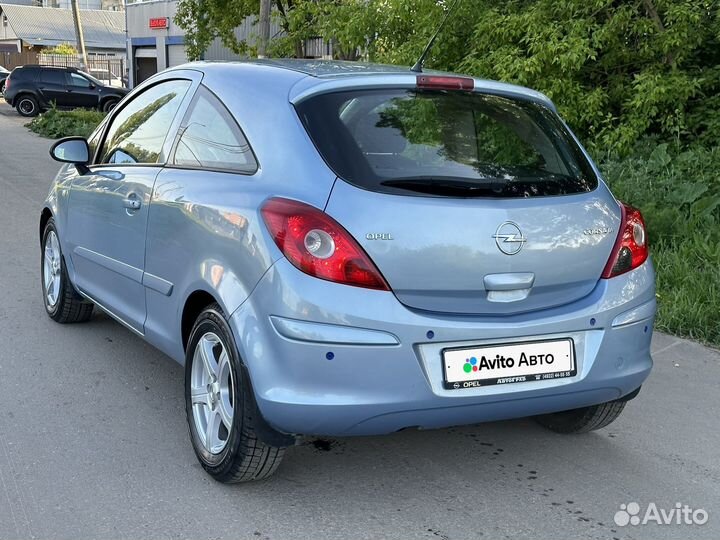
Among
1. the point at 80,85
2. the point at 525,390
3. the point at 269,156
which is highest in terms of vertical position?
the point at 269,156

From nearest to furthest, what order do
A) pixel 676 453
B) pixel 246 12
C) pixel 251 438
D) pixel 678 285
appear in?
1. pixel 251 438
2. pixel 676 453
3. pixel 678 285
4. pixel 246 12

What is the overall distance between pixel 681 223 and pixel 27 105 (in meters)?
27.5

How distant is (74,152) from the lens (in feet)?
16.8

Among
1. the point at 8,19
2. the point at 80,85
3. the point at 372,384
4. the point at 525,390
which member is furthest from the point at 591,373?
the point at 8,19

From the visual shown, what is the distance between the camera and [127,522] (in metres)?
3.25

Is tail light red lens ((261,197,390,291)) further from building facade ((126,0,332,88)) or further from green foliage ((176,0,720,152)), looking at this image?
building facade ((126,0,332,88))

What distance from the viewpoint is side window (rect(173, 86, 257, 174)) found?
3.65 metres

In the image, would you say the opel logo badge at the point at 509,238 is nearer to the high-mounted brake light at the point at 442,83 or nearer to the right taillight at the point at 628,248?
the right taillight at the point at 628,248

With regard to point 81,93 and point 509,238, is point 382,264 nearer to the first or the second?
point 509,238

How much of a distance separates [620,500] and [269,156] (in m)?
1.92

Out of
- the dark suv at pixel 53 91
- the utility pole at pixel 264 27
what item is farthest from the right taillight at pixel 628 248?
the dark suv at pixel 53 91

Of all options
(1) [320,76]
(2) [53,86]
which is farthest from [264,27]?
(2) [53,86]

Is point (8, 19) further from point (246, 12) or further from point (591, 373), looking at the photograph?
point (591, 373)

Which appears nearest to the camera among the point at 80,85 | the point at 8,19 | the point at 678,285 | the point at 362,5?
the point at 678,285
